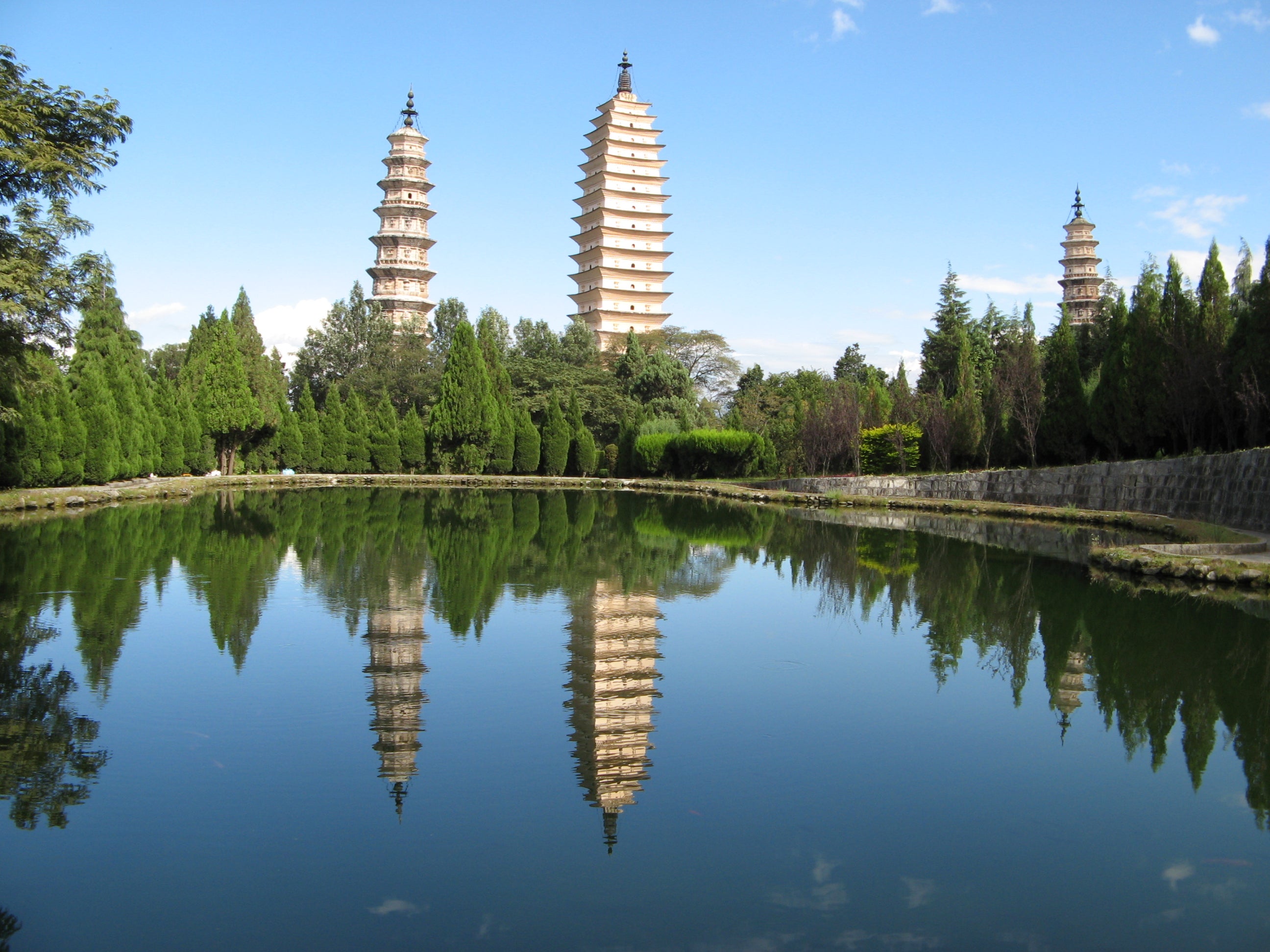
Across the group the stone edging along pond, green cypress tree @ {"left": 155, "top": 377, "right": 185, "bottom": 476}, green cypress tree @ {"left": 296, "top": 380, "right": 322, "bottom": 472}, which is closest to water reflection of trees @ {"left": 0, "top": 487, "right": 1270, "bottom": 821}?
the stone edging along pond

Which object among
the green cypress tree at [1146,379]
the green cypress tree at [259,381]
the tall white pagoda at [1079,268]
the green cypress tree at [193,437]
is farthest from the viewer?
the tall white pagoda at [1079,268]

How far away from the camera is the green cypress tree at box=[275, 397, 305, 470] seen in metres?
33.3

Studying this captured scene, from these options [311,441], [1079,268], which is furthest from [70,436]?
[1079,268]

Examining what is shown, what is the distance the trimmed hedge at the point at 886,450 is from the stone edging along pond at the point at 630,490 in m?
3.05

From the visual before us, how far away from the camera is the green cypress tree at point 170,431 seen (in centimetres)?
2736

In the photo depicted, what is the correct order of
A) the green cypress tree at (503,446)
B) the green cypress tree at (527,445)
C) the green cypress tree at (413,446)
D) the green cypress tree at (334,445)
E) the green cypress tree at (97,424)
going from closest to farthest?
the green cypress tree at (97,424) → the green cypress tree at (503,446) → the green cypress tree at (334,445) → the green cypress tree at (527,445) → the green cypress tree at (413,446)

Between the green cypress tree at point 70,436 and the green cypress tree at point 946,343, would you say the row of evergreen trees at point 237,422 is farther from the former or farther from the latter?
the green cypress tree at point 946,343

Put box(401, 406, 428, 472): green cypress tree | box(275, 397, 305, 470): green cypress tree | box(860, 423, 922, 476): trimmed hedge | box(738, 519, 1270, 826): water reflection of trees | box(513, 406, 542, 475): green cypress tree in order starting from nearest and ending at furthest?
box(738, 519, 1270, 826): water reflection of trees → box(860, 423, 922, 476): trimmed hedge → box(275, 397, 305, 470): green cypress tree → box(513, 406, 542, 475): green cypress tree → box(401, 406, 428, 472): green cypress tree

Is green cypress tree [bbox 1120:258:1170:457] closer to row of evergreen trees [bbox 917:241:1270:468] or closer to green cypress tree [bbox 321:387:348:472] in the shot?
row of evergreen trees [bbox 917:241:1270:468]

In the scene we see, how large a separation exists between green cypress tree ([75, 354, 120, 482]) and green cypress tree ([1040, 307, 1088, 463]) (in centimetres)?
1887

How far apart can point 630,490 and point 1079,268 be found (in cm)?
3211

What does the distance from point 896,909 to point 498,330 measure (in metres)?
48.8

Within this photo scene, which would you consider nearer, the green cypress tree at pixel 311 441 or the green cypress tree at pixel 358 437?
the green cypress tree at pixel 311 441

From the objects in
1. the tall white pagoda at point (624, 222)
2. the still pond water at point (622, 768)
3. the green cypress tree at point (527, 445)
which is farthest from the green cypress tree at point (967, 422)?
the tall white pagoda at point (624, 222)
